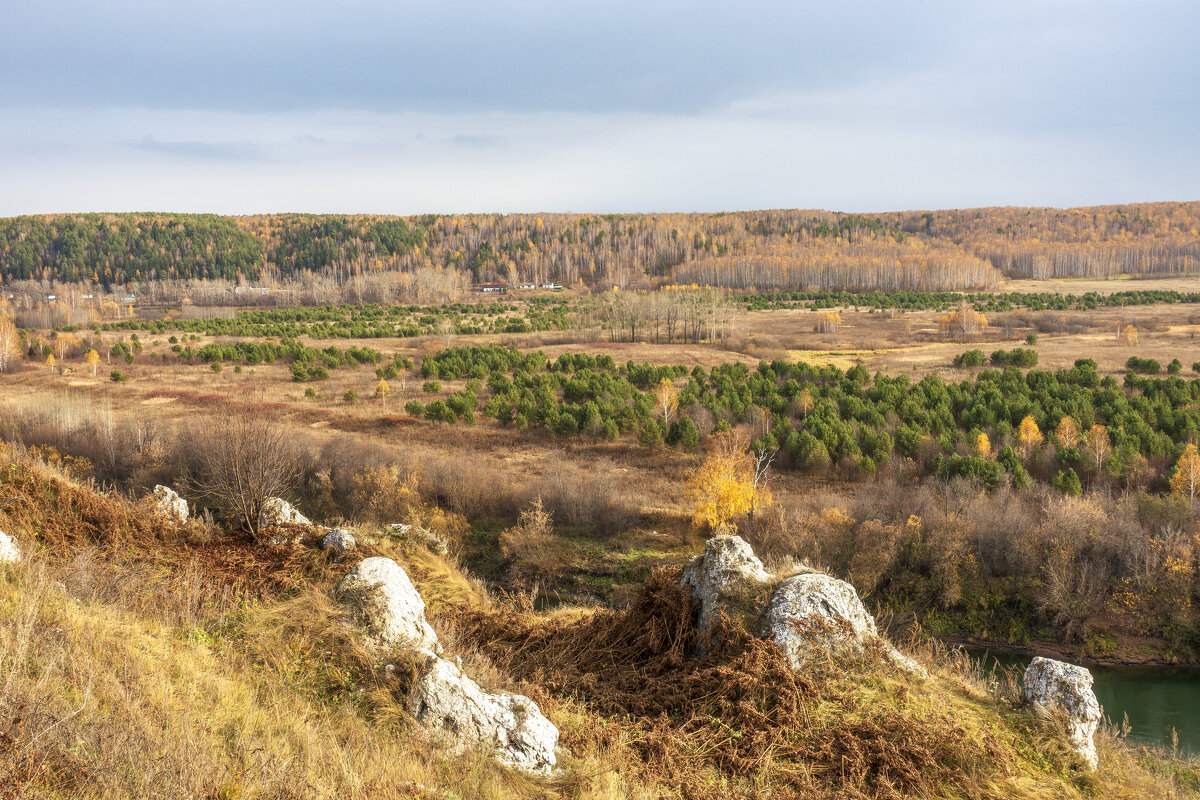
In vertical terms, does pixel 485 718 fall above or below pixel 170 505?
below

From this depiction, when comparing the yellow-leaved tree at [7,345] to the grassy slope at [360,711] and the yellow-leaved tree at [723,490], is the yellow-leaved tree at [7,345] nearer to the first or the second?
the yellow-leaved tree at [723,490]

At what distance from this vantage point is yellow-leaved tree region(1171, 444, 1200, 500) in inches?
1117

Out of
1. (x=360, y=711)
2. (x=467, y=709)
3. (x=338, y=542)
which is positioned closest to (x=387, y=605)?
(x=360, y=711)

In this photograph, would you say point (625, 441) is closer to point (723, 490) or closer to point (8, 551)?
point (723, 490)

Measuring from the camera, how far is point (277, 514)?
15.5m

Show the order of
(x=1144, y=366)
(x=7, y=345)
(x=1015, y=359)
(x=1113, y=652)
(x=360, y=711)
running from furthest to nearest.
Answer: (x=7, y=345) < (x=1015, y=359) < (x=1144, y=366) < (x=1113, y=652) < (x=360, y=711)

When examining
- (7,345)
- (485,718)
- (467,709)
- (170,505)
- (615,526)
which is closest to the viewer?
(485,718)

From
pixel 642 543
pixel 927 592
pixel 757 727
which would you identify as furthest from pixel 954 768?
pixel 642 543

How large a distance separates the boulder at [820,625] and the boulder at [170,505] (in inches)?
445

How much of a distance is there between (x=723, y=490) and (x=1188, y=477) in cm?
1844

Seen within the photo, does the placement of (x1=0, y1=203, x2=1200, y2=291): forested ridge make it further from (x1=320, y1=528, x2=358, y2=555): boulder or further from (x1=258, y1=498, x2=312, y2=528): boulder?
(x1=320, y1=528, x2=358, y2=555): boulder

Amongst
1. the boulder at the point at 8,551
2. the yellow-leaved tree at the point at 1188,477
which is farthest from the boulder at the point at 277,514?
the yellow-leaved tree at the point at 1188,477

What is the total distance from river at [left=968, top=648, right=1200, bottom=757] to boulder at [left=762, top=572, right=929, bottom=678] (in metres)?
11.1

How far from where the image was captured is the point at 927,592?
84.1ft
